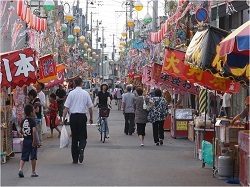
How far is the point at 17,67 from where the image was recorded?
14.5 metres

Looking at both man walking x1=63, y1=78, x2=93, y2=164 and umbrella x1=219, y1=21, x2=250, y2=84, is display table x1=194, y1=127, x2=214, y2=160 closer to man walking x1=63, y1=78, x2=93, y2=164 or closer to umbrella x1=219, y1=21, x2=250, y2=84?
umbrella x1=219, y1=21, x2=250, y2=84

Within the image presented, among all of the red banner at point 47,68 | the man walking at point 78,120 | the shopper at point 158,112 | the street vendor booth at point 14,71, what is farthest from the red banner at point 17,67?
the red banner at point 47,68

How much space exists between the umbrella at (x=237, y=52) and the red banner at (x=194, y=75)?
4.70 feet

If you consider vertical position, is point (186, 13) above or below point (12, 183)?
above

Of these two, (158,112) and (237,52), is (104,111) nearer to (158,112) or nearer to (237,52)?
(158,112)

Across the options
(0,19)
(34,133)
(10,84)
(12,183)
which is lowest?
(12,183)

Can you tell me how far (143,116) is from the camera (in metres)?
19.2

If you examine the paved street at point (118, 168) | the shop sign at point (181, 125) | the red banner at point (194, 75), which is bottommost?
the paved street at point (118, 168)

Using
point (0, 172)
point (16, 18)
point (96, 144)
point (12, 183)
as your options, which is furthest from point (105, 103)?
point (12, 183)

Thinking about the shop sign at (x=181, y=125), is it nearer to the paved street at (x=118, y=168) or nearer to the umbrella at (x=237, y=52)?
the paved street at (x=118, y=168)

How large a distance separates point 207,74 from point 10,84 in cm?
451

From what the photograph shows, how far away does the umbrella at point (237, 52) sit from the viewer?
29.7 feet

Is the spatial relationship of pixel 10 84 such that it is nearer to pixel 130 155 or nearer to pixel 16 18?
pixel 130 155

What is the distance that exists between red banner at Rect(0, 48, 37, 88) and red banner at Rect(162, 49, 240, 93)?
143 inches
